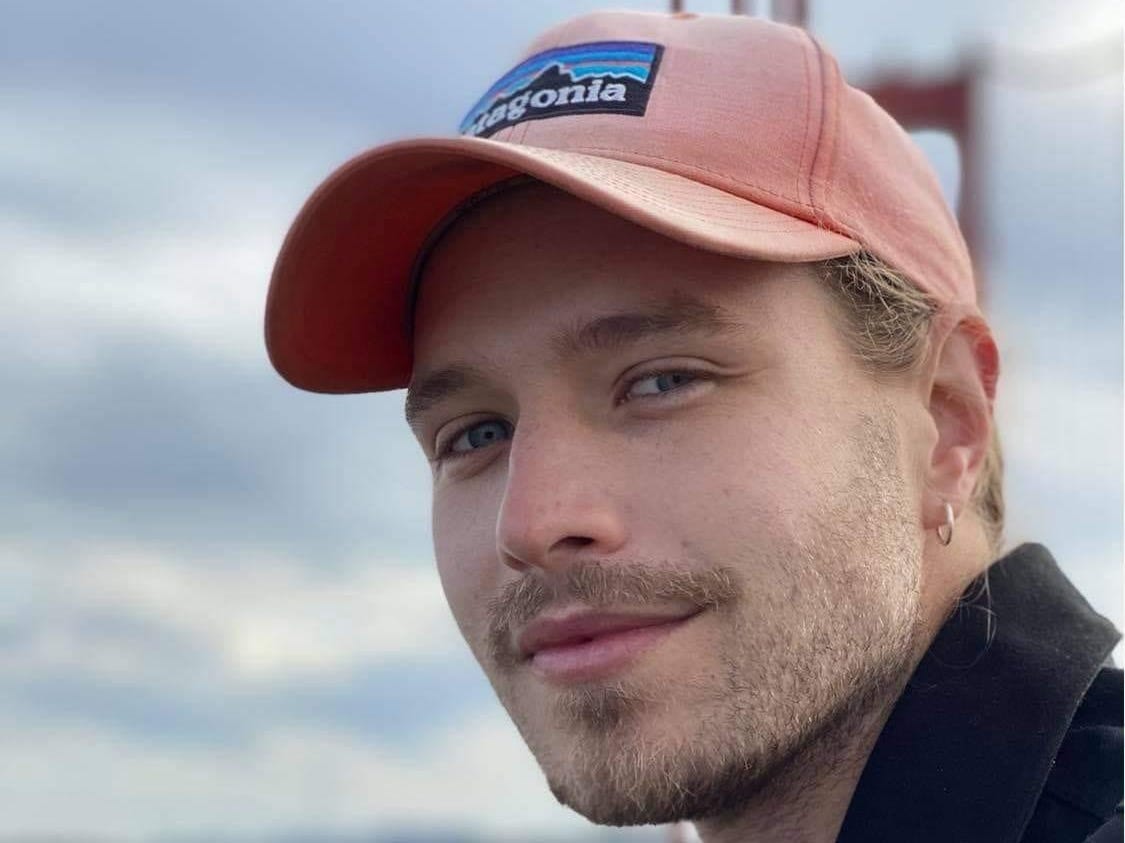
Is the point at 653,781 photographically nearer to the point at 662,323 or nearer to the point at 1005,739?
the point at 1005,739

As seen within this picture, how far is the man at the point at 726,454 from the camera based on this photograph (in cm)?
187

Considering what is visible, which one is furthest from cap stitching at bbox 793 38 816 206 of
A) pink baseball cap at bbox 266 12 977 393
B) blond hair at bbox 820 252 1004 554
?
blond hair at bbox 820 252 1004 554

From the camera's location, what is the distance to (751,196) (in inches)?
79.9

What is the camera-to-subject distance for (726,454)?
191 centimetres

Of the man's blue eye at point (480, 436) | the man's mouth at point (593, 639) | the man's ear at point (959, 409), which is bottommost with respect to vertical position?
the man's mouth at point (593, 639)

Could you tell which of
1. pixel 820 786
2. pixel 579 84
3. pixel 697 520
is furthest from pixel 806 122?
pixel 820 786

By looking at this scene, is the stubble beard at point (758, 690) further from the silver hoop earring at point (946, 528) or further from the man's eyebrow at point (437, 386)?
the man's eyebrow at point (437, 386)

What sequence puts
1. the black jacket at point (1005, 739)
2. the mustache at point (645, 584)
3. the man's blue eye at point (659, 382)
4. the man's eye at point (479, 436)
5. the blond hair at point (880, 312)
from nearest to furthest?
the black jacket at point (1005, 739) → the mustache at point (645, 584) → the man's blue eye at point (659, 382) → the blond hair at point (880, 312) → the man's eye at point (479, 436)

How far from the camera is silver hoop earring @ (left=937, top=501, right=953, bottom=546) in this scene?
83.2 inches

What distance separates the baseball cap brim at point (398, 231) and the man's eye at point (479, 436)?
0.93ft

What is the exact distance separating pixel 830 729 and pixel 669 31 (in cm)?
102

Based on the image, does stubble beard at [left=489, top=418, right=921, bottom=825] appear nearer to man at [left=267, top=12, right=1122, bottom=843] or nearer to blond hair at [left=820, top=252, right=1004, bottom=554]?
man at [left=267, top=12, right=1122, bottom=843]

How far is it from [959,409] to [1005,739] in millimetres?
568

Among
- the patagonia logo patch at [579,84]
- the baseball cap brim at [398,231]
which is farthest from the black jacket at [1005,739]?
the patagonia logo patch at [579,84]
